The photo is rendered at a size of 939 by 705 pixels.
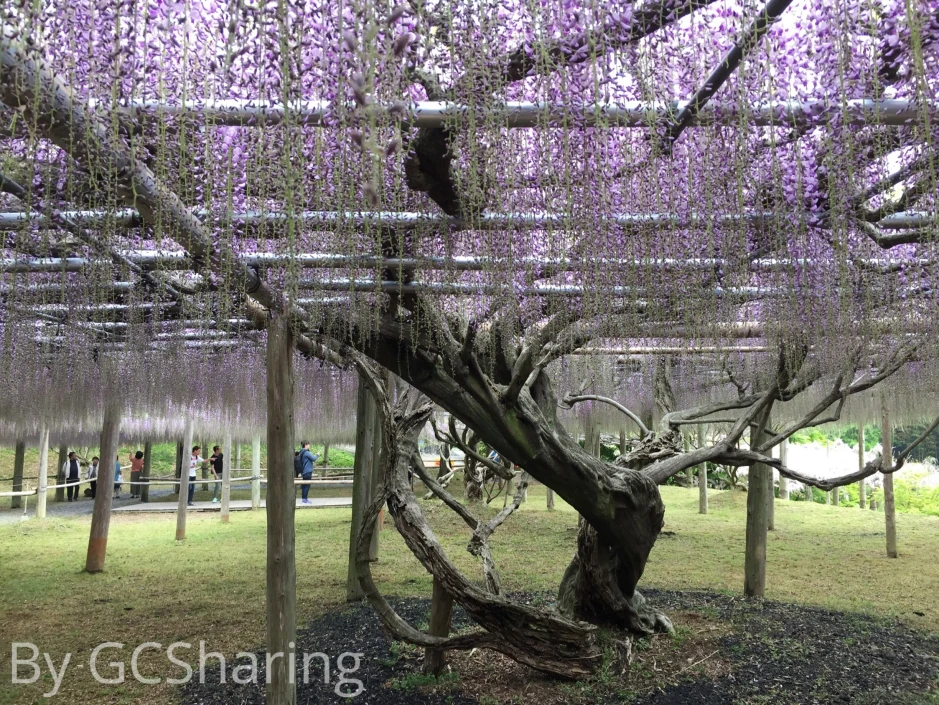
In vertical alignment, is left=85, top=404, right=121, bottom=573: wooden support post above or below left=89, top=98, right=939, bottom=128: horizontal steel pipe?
below

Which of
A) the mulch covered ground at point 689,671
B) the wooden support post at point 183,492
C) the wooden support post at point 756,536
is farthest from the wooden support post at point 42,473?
the wooden support post at point 756,536

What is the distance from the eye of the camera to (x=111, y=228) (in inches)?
87.2

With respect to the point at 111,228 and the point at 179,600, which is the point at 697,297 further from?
the point at 179,600

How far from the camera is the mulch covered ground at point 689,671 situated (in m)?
3.00

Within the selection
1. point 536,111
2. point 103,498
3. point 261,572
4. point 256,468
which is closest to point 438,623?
point 536,111

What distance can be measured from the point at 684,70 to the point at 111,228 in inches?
73.3

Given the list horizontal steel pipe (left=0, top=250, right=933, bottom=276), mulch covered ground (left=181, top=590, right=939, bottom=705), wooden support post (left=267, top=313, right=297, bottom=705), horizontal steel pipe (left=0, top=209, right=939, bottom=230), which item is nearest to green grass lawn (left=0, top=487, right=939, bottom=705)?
mulch covered ground (left=181, top=590, right=939, bottom=705)

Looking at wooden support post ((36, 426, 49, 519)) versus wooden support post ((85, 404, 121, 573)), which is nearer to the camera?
wooden support post ((85, 404, 121, 573))

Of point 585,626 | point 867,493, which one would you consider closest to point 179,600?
point 585,626

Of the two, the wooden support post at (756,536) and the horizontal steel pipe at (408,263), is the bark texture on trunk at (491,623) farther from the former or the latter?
the wooden support post at (756,536)

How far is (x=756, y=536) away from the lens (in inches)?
201

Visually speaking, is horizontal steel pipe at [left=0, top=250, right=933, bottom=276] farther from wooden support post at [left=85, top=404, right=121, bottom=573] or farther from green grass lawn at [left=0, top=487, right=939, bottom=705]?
wooden support post at [left=85, top=404, right=121, bottom=573]

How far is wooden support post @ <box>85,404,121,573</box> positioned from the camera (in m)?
6.41

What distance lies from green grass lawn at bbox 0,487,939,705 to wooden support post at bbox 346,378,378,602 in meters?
0.25
